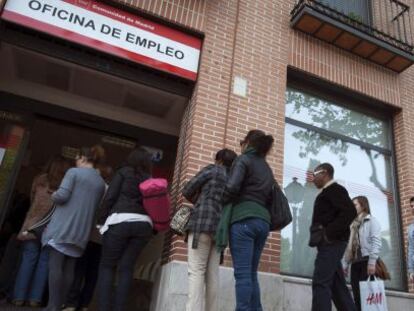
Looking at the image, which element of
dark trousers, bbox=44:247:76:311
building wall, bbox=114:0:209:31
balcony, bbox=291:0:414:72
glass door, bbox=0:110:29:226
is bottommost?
dark trousers, bbox=44:247:76:311

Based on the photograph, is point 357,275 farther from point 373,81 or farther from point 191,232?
point 373,81

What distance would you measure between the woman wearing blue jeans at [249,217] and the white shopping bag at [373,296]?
159 cm

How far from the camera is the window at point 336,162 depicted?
600cm

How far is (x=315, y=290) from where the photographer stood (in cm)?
413

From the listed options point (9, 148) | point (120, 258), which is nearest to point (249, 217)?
point (120, 258)

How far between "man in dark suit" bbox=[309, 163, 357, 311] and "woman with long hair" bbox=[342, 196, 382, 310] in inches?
25.8

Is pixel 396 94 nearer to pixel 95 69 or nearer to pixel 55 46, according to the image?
pixel 95 69

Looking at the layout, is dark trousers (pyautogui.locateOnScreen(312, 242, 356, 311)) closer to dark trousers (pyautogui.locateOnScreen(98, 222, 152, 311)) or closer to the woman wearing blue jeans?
the woman wearing blue jeans

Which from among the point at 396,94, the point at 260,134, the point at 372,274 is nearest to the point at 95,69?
the point at 260,134

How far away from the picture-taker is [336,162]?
6605mm

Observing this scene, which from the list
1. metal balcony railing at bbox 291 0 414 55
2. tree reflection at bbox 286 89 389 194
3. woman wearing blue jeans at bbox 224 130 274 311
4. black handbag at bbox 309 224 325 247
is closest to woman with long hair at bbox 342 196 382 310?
black handbag at bbox 309 224 325 247

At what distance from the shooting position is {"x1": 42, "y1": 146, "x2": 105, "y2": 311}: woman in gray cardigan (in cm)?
386

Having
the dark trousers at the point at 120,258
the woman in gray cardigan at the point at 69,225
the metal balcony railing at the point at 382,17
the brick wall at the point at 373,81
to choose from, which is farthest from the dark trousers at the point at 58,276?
the metal balcony railing at the point at 382,17

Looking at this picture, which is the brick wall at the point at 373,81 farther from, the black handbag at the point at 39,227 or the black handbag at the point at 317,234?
the black handbag at the point at 39,227
